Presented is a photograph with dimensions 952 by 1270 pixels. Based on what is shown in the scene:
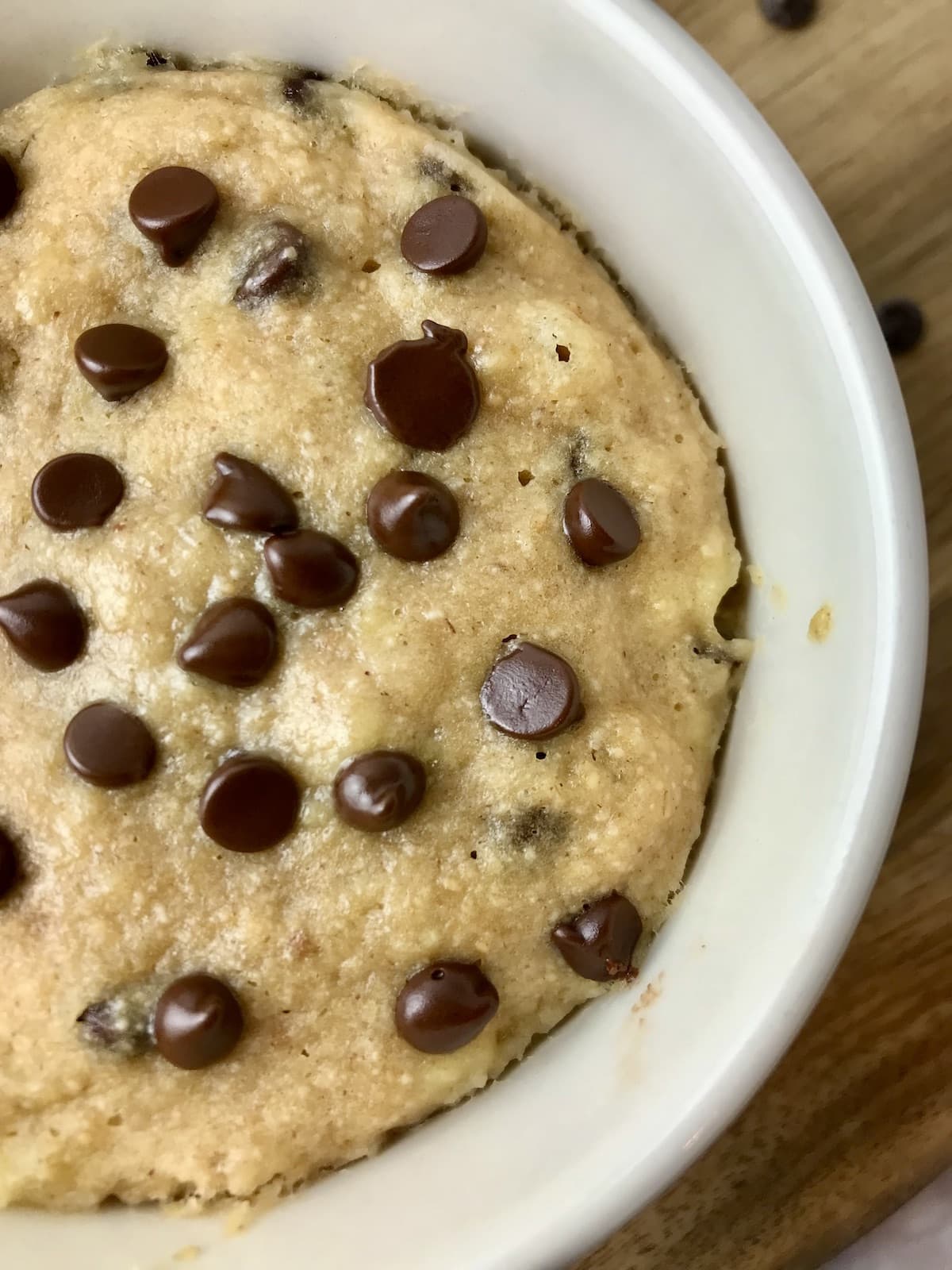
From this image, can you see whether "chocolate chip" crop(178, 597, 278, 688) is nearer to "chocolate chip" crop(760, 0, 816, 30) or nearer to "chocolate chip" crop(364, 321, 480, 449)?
"chocolate chip" crop(364, 321, 480, 449)

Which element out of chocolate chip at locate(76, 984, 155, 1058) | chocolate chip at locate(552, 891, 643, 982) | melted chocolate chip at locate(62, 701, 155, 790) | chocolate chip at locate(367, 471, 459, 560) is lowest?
chocolate chip at locate(76, 984, 155, 1058)

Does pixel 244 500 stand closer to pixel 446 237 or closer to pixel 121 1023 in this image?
pixel 446 237

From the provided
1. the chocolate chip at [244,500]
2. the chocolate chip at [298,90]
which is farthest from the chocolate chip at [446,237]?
the chocolate chip at [244,500]

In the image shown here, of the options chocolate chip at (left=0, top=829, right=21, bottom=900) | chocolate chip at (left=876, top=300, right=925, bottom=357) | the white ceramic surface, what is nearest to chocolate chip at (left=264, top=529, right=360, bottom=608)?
chocolate chip at (left=0, top=829, right=21, bottom=900)

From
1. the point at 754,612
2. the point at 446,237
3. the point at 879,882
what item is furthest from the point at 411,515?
the point at 879,882

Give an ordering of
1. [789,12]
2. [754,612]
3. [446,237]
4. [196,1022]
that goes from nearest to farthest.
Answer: [196,1022]
[446,237]
[754,612]
[789,12]

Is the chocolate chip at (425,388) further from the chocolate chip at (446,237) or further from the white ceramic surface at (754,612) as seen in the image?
the white ceramic surface at (754,612)

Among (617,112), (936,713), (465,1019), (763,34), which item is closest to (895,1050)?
(936,713)
